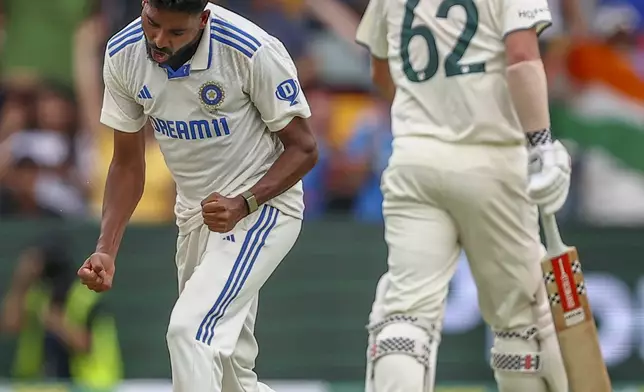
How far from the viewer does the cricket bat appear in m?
5.00

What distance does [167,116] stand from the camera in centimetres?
449

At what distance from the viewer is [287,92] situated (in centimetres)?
444

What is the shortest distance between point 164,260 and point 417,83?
3374 millimetres

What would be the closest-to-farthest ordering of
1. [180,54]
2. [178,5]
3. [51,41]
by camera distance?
[178,5] < [180,54] < [51,41]

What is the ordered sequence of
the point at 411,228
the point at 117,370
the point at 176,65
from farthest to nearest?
the point at 117,370, the point at 411,228, the point at 176,65

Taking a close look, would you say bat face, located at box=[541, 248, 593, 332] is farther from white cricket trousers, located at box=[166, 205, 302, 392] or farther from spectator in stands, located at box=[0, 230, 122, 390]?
spectator in stands, located at box=[0, 230, 122, 390]

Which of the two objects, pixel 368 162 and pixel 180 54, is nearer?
pixel 180 54

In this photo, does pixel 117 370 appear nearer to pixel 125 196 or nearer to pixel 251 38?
pixel 125 196

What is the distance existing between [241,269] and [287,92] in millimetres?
586

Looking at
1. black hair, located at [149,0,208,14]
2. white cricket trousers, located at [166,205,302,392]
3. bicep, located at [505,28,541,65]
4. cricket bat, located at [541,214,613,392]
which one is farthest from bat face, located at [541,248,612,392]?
black hair, located at [149,0,208,14]

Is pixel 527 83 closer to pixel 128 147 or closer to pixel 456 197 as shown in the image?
pixel 456 197

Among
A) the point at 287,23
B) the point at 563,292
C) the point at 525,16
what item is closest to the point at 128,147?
the point at 525,16

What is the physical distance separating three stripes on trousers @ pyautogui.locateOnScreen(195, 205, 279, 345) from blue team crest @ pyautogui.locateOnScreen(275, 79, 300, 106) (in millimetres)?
386

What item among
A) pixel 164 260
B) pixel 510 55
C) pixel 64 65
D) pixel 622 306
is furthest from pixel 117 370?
pixel 510 55
